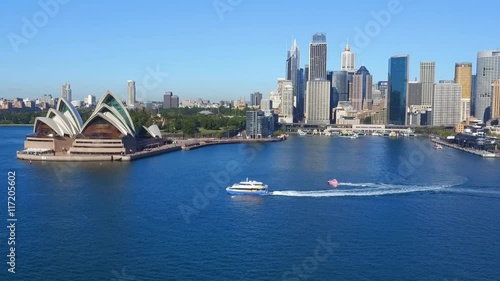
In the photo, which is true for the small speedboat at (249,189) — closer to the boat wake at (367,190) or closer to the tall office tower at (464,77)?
the boat wake at (367,190)

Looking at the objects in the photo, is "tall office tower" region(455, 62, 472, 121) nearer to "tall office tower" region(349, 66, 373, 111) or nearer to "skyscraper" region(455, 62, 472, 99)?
"skyscraper" region(455, 62, 472, 99)

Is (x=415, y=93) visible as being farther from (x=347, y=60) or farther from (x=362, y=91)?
(x=347, y=60)

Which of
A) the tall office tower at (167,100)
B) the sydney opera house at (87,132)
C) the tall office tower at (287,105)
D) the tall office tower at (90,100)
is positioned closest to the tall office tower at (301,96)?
the tall office tower at (287,105)

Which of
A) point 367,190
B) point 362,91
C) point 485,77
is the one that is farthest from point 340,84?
point 367,190

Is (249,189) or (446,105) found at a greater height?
(446,105)

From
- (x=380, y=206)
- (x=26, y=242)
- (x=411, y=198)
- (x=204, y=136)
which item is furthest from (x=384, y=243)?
(x=204, y=136)

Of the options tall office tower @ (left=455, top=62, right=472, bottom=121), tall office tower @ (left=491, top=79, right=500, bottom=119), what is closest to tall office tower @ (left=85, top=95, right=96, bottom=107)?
tall office tower @ (left=455, top=62, right=472, bottom=121)
